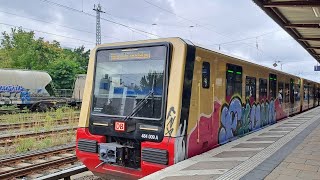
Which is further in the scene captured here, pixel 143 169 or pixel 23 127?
pixel 23 127

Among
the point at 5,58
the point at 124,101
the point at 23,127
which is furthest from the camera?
the point at 5,58

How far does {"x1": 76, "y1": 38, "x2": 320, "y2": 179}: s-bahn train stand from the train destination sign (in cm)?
2

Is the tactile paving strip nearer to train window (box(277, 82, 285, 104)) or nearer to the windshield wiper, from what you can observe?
the windshield wiper

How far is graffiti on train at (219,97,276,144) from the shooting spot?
834 centimetres

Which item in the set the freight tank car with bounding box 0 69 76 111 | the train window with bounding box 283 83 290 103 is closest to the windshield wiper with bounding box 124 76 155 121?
the train window with bounding box 283 83 290 103

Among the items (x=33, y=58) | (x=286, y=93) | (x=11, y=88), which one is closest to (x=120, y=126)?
(x=286, y=93)

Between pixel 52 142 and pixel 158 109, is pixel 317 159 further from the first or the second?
pixel 52 142

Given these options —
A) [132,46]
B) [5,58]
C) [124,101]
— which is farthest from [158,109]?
[5,58]

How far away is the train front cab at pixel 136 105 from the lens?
243 inches

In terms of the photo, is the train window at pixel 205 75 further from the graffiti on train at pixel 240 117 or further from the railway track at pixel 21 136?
the railway track at pixel 21 136

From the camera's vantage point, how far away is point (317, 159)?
22.8 ft

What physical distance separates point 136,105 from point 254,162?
252 cm

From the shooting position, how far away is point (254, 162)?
651 cm

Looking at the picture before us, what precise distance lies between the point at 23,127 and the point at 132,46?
1102cm
